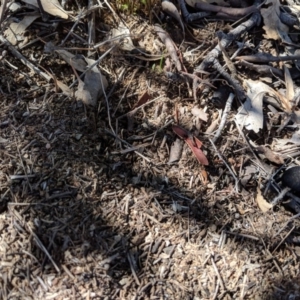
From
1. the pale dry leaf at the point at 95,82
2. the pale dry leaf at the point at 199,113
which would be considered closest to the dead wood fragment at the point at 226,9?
the pale dry leaf at the point at 199,113

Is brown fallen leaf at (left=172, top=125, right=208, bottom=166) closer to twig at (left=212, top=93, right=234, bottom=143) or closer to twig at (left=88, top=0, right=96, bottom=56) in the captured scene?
Answer: twig at (left=212, top=93, right=234, bottom=143)

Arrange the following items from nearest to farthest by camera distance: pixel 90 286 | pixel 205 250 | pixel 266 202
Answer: pixel 90 286 → pixel 205 250 → pixel 266 202

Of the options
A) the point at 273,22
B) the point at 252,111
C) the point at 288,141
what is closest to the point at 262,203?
the point at 288,141

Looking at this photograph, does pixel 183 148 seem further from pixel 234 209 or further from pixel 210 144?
pixel 234 209

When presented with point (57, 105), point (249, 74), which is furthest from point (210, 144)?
point (57, 105)

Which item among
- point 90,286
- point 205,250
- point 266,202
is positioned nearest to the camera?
point 90,286

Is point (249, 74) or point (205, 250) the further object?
point (249, 74)
